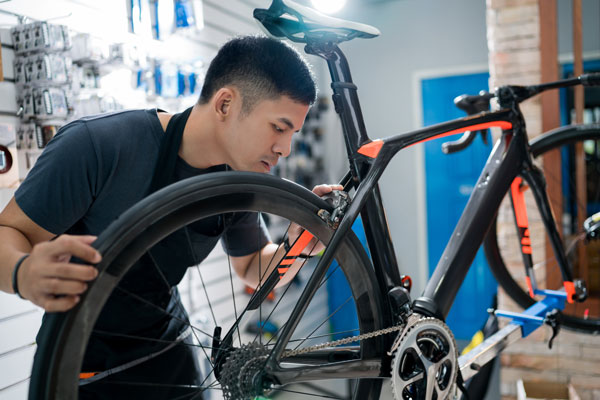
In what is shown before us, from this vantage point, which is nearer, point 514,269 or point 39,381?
point 39,381

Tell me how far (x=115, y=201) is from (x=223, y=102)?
33cm

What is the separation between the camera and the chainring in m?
1.02

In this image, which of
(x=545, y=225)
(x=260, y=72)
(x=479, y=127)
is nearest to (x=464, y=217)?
(x=479, y=127)

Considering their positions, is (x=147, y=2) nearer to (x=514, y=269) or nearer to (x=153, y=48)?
(x=153, y=48)

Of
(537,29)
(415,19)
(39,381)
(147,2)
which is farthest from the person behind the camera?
(415,19)

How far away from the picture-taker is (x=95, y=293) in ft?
2.28

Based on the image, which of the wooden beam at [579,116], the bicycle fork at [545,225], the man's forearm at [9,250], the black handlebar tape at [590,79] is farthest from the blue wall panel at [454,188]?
the man's forearm at [9,250]

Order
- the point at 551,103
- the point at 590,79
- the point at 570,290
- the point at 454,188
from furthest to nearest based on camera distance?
the point at 454,188
the point at 551,103
the point at 570,290
the point at 590,79

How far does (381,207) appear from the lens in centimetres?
109

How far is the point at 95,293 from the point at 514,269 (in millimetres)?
1907

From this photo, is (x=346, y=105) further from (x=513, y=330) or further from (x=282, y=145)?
(x=513, y=330)

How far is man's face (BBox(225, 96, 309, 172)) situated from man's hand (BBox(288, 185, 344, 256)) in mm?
139

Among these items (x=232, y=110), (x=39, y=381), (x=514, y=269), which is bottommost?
(x=514, y=269)

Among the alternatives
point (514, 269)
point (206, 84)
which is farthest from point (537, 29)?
point (206, 84)
